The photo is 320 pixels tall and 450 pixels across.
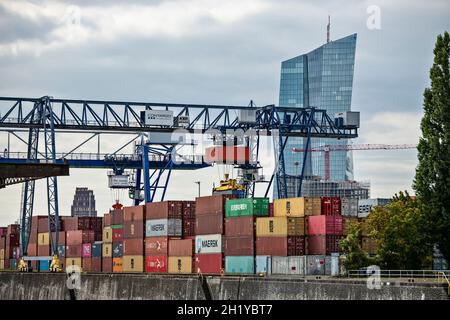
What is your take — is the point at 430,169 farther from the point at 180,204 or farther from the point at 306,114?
the point at 306,114

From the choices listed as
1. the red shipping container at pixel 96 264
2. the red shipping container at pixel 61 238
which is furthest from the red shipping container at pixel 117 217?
the red shipping container at pixel 61 238

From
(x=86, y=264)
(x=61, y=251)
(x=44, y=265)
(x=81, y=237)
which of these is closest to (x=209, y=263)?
(x=86, y=264)

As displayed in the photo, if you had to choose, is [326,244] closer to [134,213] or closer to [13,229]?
[134,213]

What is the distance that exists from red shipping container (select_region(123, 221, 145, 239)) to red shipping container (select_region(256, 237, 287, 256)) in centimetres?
2351

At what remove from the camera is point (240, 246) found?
89.3 meters

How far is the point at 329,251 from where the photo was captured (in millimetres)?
83938

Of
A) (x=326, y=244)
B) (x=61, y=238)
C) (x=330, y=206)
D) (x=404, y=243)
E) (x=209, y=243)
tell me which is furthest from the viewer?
(x=61, y=238)

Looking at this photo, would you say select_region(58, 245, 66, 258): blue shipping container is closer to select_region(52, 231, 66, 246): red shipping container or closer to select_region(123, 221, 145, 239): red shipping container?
select_region(52, 231, 66, 246): red shipping container

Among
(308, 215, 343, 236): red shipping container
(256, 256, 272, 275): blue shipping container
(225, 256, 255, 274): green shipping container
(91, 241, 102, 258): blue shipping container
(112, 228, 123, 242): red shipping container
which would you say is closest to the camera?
(308, 215, 343, 236): red shipping container

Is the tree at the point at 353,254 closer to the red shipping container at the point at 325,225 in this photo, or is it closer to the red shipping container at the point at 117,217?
the red shipping container at the point at 325,225

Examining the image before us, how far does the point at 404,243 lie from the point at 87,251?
51962mm

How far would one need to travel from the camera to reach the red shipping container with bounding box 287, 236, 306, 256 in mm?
84188

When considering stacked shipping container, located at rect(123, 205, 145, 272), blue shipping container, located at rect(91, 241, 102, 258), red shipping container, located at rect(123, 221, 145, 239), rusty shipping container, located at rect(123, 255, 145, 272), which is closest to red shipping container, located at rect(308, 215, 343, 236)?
rusty shipping container, located at rect(123, 255, 145, 272)
